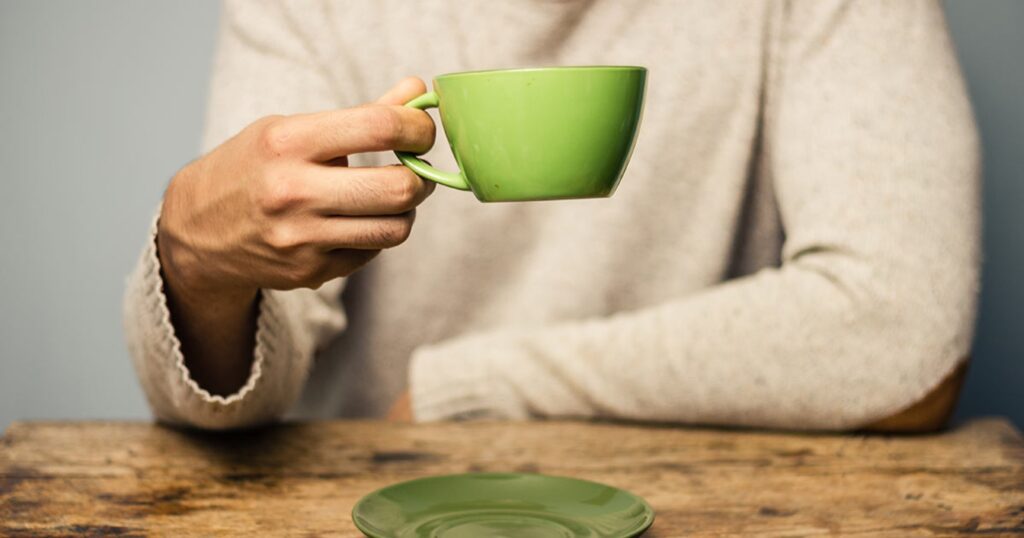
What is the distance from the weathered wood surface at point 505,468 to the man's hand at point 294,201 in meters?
0.17

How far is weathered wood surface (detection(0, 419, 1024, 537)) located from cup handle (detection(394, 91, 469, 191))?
26 cm

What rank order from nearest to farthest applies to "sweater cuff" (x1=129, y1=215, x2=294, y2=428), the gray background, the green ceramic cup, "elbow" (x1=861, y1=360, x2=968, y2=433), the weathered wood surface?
the green ceramic cup, the weathered wood surface, "sweater cuff" (x1=129, y1=215, x2=294, y2=428), "elbow" (x1=861, y1=360, x2=968, y2=433), the gray background

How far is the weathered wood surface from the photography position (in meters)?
0.72

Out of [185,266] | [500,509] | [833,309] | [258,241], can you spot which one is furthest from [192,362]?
[833,309]

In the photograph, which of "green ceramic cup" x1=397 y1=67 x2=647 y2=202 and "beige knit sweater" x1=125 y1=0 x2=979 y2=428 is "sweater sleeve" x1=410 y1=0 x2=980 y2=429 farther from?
"green ceramic cup" x1=397 y1=67 x2=647 y2=202

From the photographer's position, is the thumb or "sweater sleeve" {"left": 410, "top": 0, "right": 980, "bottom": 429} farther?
"sweater sleeve" {"left": 410, "top": 0, "right": 980, "bottom": 429}

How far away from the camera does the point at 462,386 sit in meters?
1.08

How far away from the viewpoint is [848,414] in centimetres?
102

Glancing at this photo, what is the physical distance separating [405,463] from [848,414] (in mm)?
464

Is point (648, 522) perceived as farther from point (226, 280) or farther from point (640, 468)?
point (226, 280)

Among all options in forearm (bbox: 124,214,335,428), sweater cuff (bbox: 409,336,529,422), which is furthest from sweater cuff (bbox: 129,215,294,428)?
sweater cuff (bbox: 409,336,529,422)

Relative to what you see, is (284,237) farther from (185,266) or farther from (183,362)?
(183,362)

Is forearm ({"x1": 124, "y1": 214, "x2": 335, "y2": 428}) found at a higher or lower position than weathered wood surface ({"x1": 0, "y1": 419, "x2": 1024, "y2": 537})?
higher

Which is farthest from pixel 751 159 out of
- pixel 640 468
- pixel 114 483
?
pixel 114 483
